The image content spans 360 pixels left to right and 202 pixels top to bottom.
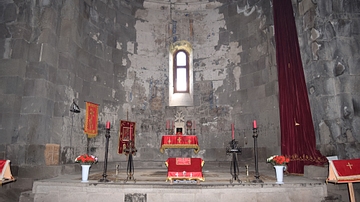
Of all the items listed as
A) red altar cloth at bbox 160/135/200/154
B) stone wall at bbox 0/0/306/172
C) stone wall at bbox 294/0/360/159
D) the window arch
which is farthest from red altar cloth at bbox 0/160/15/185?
stone wall at bbox 294/0/360/159

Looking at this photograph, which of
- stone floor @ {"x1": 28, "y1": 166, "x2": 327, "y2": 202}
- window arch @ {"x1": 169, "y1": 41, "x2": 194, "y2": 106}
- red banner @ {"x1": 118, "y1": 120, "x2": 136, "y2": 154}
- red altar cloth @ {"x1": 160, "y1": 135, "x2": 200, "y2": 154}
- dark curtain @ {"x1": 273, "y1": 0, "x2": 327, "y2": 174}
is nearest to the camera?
stone floor @ {"x1": 28, "y1": 166, "x2": 327, "y2": 202}

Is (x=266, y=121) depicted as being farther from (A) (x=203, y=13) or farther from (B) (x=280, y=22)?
(A) (x=203, y=13)

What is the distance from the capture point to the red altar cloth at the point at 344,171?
5978 millimetres

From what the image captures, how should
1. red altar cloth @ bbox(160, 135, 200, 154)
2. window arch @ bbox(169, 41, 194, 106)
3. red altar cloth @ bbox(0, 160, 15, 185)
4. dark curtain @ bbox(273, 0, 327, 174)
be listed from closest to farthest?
1. red altar cloth @ bbox(0, 160, 15, 185)
2. dark curtain @ bbox(273, 0, 327, 174)
3. red altar cloth @ bbox(160, 135, 200, 154)
4. window arch @ bbox(169, 41, 194, 106)

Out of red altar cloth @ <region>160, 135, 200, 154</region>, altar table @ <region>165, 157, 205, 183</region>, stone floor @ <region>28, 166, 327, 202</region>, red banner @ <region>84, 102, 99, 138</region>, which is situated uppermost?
red banner @ <region>84, 102, 99, 138</region>

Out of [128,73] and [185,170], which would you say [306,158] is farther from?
[128,73]

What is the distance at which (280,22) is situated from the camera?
10.8m

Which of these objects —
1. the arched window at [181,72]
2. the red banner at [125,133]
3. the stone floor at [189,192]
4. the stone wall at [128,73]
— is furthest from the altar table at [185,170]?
the arched window at [181,72]

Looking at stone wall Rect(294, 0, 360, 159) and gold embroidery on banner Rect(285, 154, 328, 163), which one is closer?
stone wall Rect(294, 0, 360, 159)

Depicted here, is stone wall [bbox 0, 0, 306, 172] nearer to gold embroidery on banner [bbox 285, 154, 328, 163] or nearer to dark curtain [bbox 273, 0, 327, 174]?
dark curtain [bbox 273, 0, 327, 174]

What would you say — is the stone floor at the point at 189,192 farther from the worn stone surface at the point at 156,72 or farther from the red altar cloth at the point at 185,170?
the worn stone surface at the point at 156,72

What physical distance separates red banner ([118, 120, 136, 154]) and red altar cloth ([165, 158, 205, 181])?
5.66 m

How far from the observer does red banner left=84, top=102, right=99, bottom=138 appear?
1101cm

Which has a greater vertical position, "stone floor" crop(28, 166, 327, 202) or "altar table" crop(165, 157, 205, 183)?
"altar table" crop(165, 157, 205, 183)
